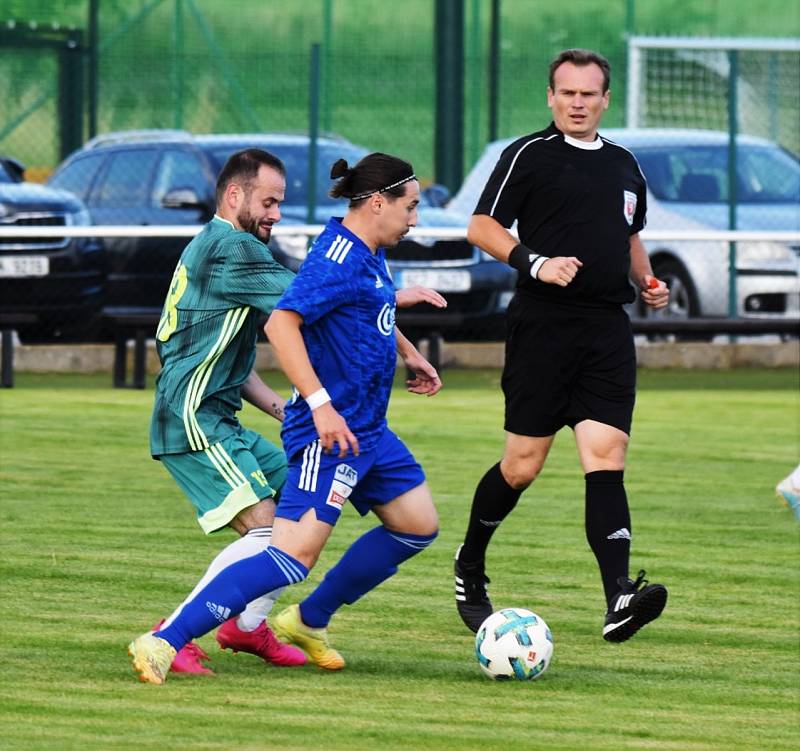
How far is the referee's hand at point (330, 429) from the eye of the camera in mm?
5738

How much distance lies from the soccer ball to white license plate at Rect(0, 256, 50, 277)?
36.0ft

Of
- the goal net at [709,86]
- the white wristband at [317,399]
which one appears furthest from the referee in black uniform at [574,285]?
the goal net at [709,86]

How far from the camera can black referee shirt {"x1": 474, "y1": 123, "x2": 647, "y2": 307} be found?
22.4 feet

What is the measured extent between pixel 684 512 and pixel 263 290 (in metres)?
4.41

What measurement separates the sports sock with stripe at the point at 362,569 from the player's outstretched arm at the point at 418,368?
1.44ft

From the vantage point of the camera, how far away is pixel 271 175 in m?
6.22

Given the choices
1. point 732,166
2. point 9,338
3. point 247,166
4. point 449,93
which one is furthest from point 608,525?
point 449,93

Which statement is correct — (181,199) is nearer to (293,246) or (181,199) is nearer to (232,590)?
(293,246)

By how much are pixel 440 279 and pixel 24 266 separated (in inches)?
131

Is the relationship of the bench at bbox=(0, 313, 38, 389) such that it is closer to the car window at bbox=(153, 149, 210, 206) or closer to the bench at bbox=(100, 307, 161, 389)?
the bench at bbox=(100, 307, 161, 389)

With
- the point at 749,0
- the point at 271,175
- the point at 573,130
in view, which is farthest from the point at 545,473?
the point at 749,0

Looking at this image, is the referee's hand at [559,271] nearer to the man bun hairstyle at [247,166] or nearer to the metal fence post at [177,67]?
the man bun hairstyle at [247,166]

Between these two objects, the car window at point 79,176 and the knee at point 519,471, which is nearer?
the knee at point 519,471

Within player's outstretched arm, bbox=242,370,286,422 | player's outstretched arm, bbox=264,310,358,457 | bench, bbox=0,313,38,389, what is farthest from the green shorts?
bench, bbox=0,313,38,389
